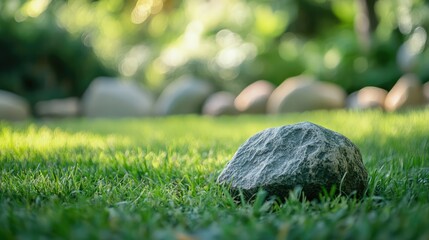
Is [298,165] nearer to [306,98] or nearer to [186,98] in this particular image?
[306,98]

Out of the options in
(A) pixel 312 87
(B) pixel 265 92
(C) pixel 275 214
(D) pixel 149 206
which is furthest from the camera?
(B) pixel 265 92

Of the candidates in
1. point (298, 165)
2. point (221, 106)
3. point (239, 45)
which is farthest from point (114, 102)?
point (298, 165)

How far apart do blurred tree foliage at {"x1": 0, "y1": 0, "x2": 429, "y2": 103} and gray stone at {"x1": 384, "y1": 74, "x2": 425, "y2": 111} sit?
1363 millimetres

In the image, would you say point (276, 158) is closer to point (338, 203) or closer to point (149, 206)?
point (338, 203)

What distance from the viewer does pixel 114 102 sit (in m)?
10.7

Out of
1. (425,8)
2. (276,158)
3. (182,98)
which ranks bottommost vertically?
(182,98)

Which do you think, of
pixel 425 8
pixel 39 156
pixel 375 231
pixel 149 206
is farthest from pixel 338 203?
pixel 425 8

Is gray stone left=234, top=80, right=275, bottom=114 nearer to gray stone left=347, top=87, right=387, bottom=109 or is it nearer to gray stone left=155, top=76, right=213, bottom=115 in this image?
gray stone left=155, top=76, right=213, bottom=115

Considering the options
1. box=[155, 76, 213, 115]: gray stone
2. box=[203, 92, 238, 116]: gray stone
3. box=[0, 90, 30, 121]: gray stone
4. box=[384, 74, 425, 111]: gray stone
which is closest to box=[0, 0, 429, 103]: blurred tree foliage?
box=[155, 76, 213, 115]: gray stone

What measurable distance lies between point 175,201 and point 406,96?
21.4ft

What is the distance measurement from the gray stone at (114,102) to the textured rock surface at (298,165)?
27.1 ft

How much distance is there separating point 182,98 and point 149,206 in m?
8.26

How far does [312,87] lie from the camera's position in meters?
9.17

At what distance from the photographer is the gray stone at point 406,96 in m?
8.08
